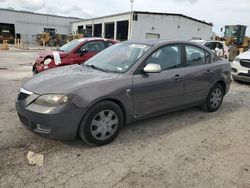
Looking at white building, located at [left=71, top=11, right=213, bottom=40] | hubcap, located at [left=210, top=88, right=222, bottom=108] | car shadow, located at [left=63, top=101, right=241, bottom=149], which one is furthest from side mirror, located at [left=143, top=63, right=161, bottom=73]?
white building, located at [left=71, top=11, right=213, bottom=40]

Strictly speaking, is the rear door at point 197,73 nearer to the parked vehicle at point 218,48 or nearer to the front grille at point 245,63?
the front grille at point 245,63

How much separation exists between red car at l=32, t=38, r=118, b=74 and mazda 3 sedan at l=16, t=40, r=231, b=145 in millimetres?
3405

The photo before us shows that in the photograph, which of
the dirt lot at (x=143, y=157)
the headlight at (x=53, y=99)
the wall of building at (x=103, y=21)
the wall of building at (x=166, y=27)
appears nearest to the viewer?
the dirt lot at (x=143, y=157)

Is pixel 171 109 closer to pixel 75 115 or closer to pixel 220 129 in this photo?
pixel 220 129

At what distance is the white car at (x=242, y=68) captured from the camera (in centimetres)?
913

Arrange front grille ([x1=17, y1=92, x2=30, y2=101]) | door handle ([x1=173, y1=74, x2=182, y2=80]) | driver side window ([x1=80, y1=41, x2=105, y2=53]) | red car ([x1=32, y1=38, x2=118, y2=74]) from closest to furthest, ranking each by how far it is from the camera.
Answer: front grille ([x1=17, y1=92, x2=30, y2=101]) < door handle ([x1=173, y1=74, x2=182, y2=80]) < red car ([x1=32, y1=38, x2=118, y2=74]) < driver side window ([x1=80, y1=41, x2=105, y2=53])

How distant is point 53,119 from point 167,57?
7.67 ft

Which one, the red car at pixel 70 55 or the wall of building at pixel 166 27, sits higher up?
the wall of building at pixel 166 27

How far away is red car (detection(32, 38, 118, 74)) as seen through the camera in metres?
8.09

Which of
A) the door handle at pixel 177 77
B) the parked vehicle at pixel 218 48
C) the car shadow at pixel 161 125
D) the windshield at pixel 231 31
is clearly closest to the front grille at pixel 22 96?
the car shadow at pixel 161 125

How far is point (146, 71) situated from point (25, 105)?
186 cm

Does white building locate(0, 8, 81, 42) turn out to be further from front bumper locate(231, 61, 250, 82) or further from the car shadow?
the car shadow

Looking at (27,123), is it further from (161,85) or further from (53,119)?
(161,85)

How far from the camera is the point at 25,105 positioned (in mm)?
3699
